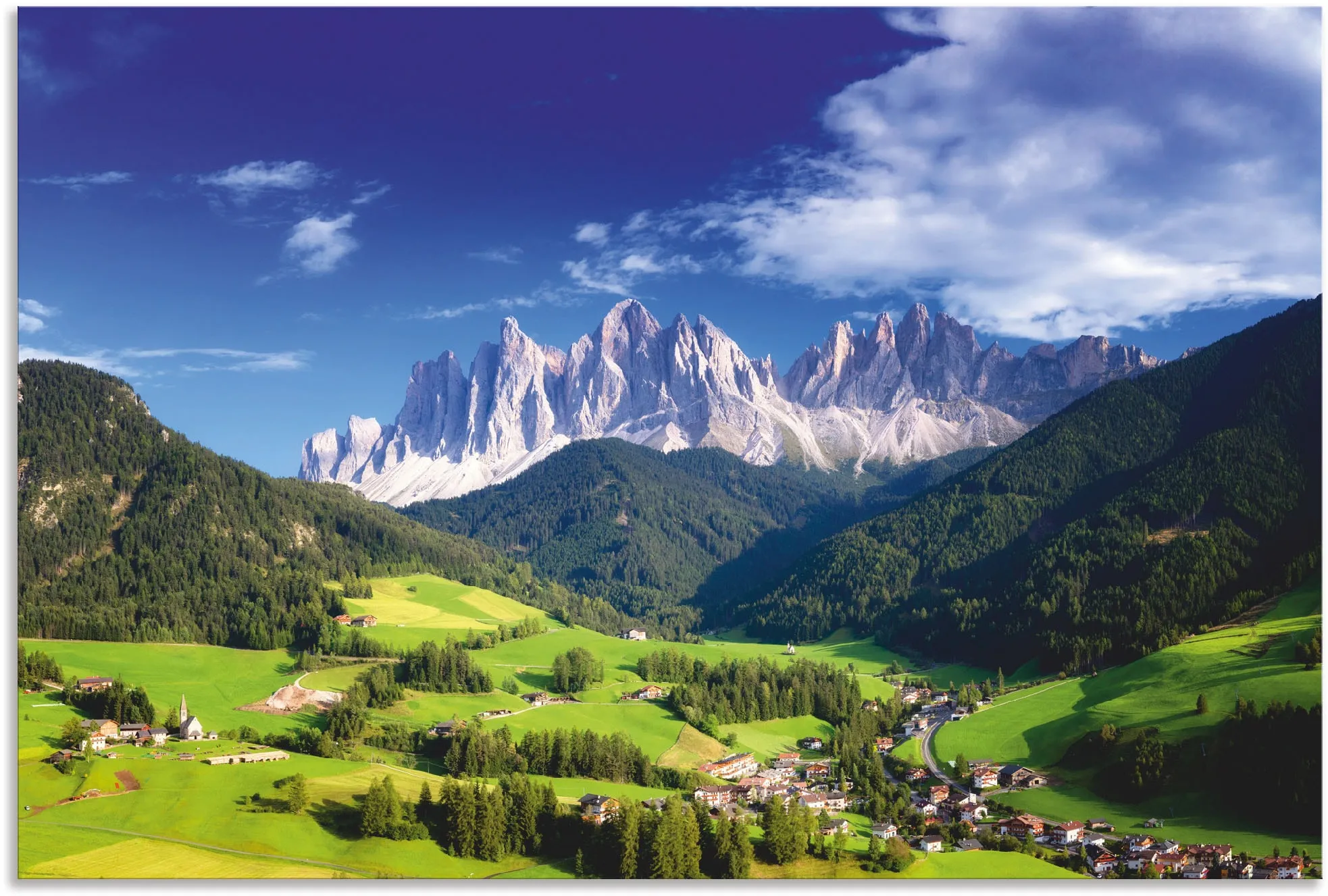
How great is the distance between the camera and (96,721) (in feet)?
141

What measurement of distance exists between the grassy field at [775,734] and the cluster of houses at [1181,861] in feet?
80.0

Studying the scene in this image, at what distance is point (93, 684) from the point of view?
2044 inches

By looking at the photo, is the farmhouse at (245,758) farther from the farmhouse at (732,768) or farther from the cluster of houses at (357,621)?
the cluster of houses at (357,621)

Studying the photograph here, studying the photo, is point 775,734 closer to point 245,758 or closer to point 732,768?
point 732,768

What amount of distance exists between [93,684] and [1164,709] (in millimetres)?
55251

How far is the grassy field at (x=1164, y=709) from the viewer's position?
4038 cm

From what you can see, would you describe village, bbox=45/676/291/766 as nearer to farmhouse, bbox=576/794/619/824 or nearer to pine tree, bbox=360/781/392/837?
pine tree, bbox=360/781/392/837

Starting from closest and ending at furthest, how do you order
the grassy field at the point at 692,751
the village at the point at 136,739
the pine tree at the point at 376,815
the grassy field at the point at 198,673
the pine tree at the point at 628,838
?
the pine tree at the point at 628,838, the pine tree at the point at 376,815, the village at the point at 136,739, the grassy field at the point at 692,751, the grassy field at the point at 198,673

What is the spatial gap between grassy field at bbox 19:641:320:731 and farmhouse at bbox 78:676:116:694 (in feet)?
9.60

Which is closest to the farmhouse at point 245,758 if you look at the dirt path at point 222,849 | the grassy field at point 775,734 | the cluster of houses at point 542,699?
the dirt path at point 222,849

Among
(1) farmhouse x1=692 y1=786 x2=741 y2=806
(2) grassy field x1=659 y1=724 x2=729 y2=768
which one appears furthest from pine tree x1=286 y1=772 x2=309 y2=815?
(2) grassy field x1=659 y1=724 x2=729 y2=768

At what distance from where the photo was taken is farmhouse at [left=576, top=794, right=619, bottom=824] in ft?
115

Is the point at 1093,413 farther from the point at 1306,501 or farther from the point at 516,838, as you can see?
the point at 516,838

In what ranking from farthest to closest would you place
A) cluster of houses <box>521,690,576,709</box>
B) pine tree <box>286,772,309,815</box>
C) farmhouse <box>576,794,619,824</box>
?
cluster of houses <box>521,690,576,709</box> < pine tree <box>286,772,309,815</box> < farmhouse <box>576,794,619,824</box>
